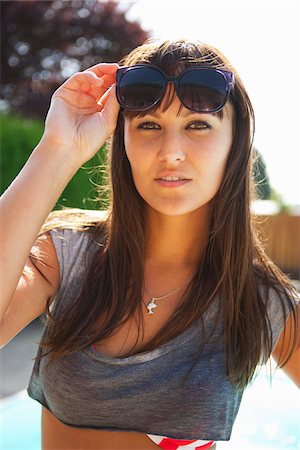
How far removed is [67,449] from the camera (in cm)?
196

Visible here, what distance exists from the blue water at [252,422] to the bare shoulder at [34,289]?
145 cm

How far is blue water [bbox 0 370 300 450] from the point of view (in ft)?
10.3

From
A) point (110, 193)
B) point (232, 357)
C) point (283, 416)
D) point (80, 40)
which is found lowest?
point (283, 416)

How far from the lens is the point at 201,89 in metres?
1.83

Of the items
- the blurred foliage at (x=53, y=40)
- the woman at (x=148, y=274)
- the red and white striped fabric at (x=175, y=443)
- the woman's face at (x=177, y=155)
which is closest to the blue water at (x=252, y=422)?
the red and white striped fabric at (x=175, y=443)

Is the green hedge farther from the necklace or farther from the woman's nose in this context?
the woman's nose

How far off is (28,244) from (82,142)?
0.41 meters

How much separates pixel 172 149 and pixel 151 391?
2.51ft

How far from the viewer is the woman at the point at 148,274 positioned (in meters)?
1.85

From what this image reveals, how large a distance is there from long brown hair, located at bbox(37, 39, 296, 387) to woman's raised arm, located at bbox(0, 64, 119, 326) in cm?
13

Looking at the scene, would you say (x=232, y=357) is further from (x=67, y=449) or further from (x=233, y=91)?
(x=233, y=91)

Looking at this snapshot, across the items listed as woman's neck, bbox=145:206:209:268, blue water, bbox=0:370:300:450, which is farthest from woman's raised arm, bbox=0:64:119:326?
blue water, bbox=0:370:300:450

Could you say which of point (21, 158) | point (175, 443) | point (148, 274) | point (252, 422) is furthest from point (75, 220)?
point (21, 158)

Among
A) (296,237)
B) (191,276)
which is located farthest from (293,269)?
(191,276)
